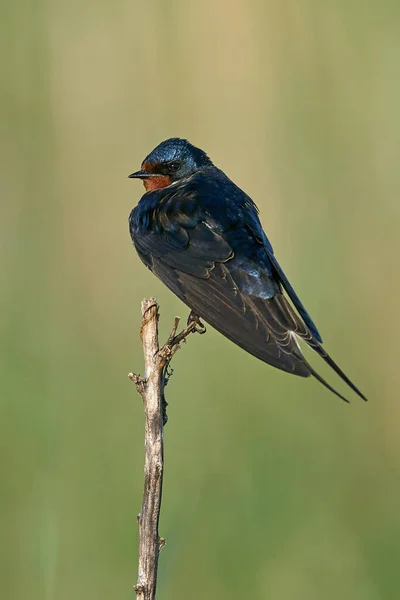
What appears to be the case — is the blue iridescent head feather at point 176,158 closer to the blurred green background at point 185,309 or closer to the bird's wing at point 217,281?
the bird's wing at point 217,281

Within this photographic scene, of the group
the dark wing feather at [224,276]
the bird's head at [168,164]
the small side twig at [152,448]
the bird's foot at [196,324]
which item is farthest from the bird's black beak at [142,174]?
the small side twig at [152,448]

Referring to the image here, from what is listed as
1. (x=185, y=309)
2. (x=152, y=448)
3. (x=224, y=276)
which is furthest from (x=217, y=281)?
(x=185, y=309)

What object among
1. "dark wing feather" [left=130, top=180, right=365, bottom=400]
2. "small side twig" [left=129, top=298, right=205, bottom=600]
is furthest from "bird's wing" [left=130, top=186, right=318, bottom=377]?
"small side twig" [left=129, top=298, right=205, bottom=600]

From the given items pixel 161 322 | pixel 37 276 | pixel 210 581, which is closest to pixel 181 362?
Answer: pixel 161 322

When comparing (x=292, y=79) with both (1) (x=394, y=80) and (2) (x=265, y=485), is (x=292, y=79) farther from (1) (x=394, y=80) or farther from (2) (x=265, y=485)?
(2) (x=265, y=485)

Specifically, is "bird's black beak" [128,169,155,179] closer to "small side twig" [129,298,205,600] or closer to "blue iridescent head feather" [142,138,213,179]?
"blue iridescent head feather" [142,138,213,179]
